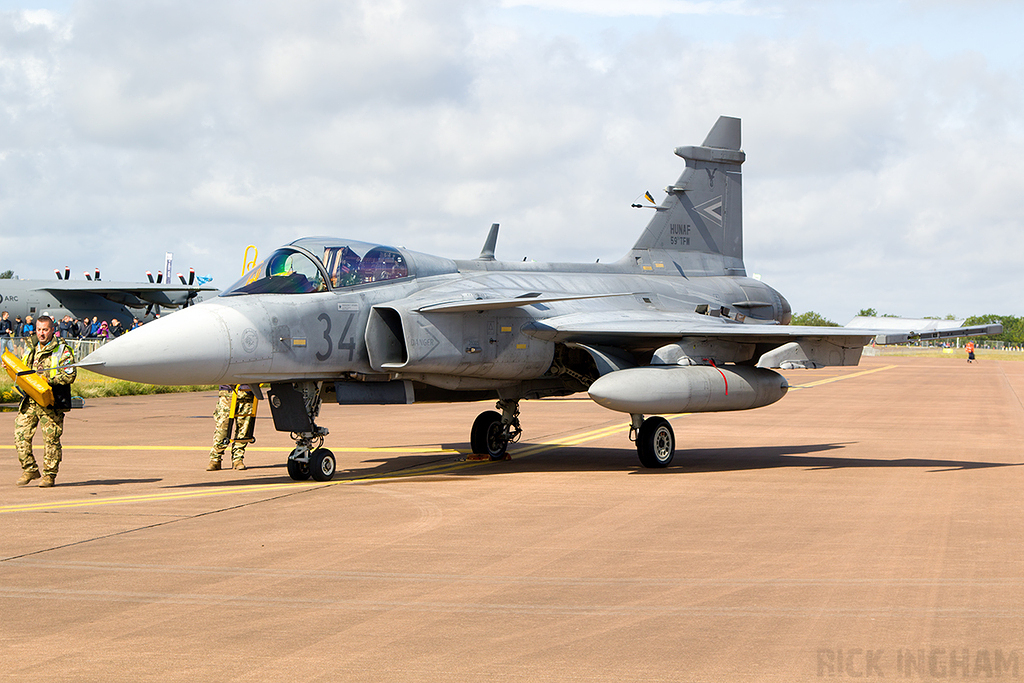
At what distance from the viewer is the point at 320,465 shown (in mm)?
12133

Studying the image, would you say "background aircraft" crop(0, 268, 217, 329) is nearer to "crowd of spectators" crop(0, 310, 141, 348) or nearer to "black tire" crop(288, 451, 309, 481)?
"crowd of spectators" crop(0, 310, 141, 348)

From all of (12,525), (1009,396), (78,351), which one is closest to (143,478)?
(12,525)

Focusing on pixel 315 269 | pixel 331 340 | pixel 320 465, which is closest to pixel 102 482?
pixel 320 465

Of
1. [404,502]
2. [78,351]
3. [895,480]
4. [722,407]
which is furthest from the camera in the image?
[78,351]

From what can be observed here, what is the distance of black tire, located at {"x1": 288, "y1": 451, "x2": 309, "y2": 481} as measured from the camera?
12.2 metres

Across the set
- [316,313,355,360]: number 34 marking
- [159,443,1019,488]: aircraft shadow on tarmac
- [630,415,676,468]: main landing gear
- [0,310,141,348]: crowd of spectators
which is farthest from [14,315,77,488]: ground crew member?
[0,310,141,348]: crowd of spectators

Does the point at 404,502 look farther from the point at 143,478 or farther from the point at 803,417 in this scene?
the point at 803,417

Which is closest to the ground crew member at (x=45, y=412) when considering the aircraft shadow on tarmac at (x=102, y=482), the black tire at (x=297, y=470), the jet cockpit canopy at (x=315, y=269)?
the aircraft shadow on tarmac at (x=102, y=482)

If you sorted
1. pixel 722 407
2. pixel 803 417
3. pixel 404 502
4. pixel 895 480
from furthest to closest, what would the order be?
1. pixel 803 417
2. pixel 722 407
3. pixel 895 480
4. pixel 404 502

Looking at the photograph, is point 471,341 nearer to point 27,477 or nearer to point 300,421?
point 300,421

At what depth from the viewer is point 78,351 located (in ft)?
111

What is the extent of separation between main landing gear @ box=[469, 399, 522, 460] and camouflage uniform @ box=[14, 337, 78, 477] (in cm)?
570

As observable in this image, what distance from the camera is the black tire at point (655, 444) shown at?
14062 millimetres

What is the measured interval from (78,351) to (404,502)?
26.8 m
